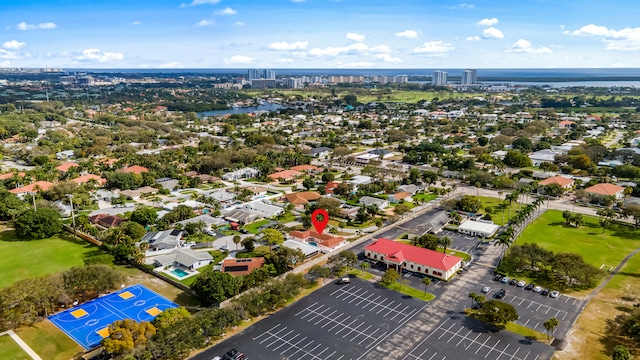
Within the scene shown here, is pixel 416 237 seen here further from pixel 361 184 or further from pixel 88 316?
pixel 88 316

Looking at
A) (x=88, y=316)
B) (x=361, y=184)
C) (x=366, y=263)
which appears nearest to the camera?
(x=88, y=316)

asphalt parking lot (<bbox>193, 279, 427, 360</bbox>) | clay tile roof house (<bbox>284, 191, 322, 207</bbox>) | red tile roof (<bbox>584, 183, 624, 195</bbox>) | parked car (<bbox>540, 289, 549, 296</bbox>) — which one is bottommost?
asphalt parking lot (<bbox>193, 279, 427, 360</bbox>)

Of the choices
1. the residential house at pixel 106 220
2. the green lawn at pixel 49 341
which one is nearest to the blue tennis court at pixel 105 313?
the green lawn at pixel 49 341

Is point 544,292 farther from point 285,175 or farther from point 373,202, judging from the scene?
point 285,175

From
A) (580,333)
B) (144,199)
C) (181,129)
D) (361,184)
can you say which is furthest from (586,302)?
(181,129)

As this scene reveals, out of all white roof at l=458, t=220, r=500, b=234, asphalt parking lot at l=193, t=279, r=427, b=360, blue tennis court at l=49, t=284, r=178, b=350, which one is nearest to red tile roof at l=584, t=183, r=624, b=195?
white roof at l=458, t=220, r=500, b=234

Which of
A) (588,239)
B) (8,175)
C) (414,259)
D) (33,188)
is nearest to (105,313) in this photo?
(414,259)

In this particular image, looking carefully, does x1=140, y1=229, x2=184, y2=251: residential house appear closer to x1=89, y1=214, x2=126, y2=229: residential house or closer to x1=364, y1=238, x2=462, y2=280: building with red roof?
x1=89, y1=214, x2=126, y2=229: residential house
